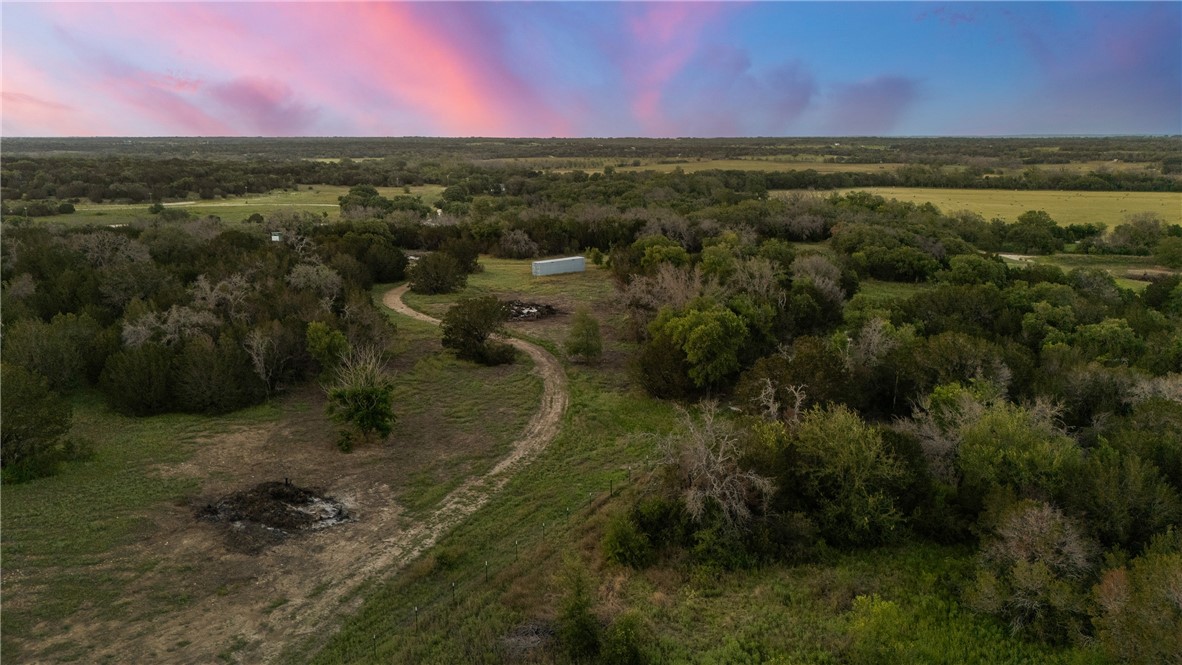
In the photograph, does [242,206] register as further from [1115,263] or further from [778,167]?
[778,167]

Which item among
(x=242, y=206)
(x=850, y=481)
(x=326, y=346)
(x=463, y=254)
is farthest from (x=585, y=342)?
(x=242, y=206)

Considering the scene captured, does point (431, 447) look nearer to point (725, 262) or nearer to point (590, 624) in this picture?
point (590, 624)

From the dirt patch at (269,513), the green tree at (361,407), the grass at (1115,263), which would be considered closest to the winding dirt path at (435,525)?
the dirt patch at (269,513)

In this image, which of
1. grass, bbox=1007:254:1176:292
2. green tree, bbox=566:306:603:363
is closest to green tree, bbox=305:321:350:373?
green tree, bbox=566:306:603:363

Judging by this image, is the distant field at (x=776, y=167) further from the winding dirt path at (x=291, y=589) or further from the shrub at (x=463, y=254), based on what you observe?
the winding dirt path at (x=291, y=589)

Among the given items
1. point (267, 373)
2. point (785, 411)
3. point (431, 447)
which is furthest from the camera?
point (267, 373)

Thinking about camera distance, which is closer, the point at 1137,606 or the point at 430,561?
the point at 1137,606

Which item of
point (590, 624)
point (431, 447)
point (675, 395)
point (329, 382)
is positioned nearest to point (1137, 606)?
point (590, 624)

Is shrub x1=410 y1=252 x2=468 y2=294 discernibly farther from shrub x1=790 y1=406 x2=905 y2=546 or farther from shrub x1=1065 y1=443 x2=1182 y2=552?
shrub x1=1065 y1=443 x2=1182 y2=552
